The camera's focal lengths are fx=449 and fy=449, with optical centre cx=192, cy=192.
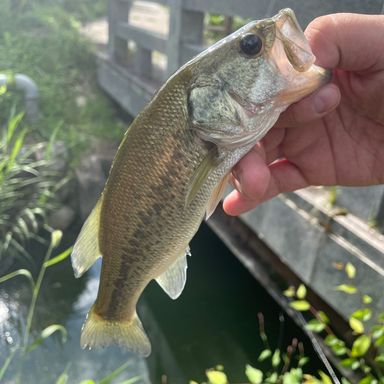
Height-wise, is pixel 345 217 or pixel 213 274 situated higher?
pixel 345 217

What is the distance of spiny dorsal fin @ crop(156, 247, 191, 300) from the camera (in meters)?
1.78

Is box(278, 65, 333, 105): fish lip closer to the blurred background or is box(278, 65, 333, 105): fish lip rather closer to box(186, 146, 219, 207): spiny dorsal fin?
box(186, 146, 219, 207): spiny dorsal fin

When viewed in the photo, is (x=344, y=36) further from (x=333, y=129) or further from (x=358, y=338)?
(x=358, y=338)

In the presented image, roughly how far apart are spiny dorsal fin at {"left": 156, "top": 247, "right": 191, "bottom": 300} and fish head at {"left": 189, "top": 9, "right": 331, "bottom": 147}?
560 millimetres

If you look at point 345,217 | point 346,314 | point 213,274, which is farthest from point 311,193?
point 213,274

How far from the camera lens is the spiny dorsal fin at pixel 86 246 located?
5.53 ft

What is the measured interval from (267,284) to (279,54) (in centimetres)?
295

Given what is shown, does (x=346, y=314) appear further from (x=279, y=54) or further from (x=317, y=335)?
(x=279, y=54)

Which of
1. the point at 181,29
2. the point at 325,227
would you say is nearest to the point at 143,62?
the point at 181,29

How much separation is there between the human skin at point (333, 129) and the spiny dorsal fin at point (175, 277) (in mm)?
318

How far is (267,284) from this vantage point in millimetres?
4027

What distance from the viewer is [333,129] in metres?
1.89

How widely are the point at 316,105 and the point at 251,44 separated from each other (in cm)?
29

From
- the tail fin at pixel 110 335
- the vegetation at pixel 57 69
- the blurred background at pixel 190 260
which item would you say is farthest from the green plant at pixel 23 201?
the tail fin at pixel 110 335
